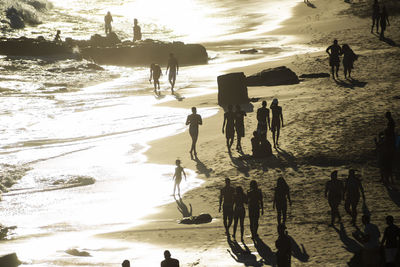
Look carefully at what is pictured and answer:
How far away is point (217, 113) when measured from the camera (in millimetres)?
24547

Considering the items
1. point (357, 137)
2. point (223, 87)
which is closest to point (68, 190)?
point (357, 137)

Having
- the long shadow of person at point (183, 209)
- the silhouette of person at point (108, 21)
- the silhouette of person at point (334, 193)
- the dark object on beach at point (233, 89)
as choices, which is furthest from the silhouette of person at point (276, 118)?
the silhouette of person at point (108, 21)

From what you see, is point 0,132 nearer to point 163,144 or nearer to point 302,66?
point 163,144

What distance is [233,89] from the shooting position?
995 inches

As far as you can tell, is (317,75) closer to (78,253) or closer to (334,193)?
(334,193)

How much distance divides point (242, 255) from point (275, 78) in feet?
53.2

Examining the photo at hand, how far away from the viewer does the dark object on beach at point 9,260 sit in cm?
1195

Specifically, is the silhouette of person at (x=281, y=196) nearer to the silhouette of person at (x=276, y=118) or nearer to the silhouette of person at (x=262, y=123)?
the silhouette of person at (x=262, y=123)

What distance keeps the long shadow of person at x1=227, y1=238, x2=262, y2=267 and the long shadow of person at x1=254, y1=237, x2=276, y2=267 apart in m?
0.15

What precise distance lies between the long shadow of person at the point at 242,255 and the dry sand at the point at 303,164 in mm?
32

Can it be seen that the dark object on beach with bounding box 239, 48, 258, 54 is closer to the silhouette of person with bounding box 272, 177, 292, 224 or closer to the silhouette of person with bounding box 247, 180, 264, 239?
the silhouette of person with bounding box 272, 177, 292, 224

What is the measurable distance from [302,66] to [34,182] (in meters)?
14.7

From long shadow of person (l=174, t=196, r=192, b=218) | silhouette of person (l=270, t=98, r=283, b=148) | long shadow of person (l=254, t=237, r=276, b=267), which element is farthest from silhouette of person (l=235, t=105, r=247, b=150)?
long shadow of person (l=254, t=237, r=276, b=267)

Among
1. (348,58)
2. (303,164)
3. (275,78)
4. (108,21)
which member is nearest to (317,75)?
(275,78)
